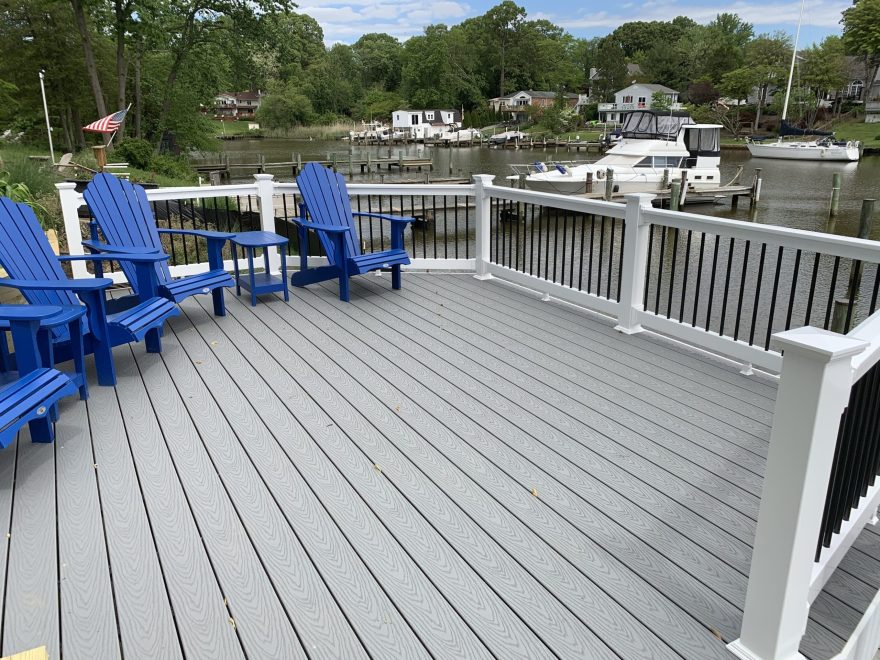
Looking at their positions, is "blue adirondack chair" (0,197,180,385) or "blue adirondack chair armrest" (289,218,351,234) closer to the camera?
"blue adirondack chair" (0,197,180,385)

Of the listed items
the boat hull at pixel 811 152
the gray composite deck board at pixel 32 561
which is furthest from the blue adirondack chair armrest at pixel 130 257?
the boat hull at pixel 811 152

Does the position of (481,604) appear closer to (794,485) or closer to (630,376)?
(794,485)

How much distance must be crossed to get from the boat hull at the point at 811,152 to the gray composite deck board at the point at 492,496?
125 ft

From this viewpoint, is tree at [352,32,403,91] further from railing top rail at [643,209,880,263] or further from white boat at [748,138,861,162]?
railing top rail at [643,209,880,263]

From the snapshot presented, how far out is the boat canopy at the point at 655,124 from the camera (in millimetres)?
22016

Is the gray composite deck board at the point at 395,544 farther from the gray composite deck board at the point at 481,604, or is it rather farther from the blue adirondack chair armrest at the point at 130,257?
the blue adirondack chair armrest at the point at 130,257

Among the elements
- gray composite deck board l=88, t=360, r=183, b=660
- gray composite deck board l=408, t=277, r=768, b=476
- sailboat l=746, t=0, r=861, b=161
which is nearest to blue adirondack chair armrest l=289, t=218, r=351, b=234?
gray composite deck board l=408, t=277, r=768, b=476

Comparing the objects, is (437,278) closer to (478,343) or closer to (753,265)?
(478,343)

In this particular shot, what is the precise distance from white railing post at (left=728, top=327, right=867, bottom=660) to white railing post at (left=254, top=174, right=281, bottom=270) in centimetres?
459

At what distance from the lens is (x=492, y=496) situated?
2.37 meters

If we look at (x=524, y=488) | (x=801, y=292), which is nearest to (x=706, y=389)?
(x=524, y=488)

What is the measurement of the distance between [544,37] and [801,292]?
8347 centimetres

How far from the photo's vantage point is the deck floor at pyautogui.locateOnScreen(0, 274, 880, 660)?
1739 mm

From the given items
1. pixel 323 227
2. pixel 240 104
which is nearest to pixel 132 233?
pixel 323 227
